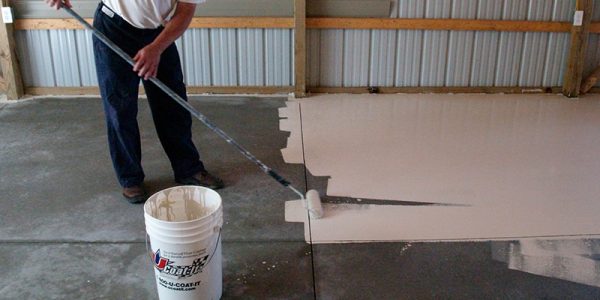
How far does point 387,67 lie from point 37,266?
3777mm

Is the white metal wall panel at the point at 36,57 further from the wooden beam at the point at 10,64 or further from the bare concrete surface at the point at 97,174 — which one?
the bare concrete surface at the point at 97,174

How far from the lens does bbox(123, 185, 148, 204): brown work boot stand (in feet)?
10.1

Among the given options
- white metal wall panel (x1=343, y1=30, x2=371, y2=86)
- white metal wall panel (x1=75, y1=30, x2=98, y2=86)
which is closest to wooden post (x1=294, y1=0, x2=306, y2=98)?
white metal wall panel (x1=343, y1=30, x2=371, y2=86)

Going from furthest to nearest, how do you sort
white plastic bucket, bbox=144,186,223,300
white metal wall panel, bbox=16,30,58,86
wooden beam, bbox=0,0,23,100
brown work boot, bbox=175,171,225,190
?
white metal wall panel, bbox=16,30,58,86 < wooden beam, bbox=0,0,23,100 < brown work boot, bbox=175,171,225,190 < white plastic bucket, bbox=144,186,223,300

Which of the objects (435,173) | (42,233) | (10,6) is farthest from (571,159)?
(10,6)

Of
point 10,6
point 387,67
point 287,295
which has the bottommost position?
point 287,295

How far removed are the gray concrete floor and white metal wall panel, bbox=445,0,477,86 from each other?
2442 millimetres

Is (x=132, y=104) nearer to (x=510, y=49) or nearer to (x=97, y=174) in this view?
(x=97, y=174)

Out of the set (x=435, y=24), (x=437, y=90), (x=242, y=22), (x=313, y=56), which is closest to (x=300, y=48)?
(x=313, y=56)

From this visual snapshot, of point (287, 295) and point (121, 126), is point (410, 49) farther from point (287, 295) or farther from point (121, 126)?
point (287, 295)

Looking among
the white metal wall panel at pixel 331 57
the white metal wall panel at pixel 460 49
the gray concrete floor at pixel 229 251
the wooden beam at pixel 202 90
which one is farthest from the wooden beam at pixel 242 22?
the gray concrete floor at pixel 229 251

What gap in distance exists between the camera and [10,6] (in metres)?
5.01

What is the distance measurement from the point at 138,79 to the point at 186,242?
1.31 m

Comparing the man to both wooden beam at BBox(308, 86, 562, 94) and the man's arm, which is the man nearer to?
the man's arm
